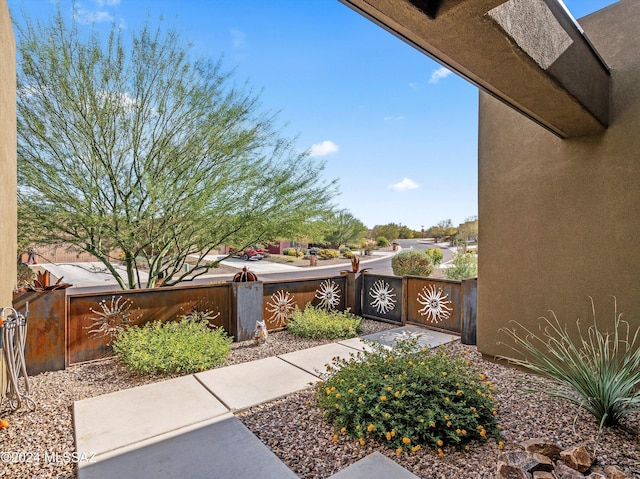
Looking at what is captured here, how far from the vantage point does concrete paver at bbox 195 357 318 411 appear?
3.39m

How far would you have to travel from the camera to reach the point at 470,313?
17.8 feet

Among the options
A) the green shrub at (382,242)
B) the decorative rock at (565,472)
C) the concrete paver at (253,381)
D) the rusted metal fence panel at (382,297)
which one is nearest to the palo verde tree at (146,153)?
the rusted metal fence panel at (382,297)

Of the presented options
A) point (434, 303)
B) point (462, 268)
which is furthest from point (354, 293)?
point (462, 268)

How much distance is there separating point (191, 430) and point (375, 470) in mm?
1551

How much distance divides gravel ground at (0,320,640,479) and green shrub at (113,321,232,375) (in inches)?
11.3

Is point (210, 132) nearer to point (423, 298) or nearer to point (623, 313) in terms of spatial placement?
point (423, 298)

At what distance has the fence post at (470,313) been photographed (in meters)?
5.40

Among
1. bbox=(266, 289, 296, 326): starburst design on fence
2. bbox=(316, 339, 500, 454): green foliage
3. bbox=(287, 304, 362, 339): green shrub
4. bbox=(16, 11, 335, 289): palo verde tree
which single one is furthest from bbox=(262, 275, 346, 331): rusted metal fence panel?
bbox=(316, 339, 500, 454): green foliage

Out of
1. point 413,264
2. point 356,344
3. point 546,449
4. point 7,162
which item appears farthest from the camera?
point 413,264

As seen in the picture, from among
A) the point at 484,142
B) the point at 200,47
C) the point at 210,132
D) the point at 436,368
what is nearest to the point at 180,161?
the point at 210,132

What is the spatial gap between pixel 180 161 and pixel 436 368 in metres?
5.47

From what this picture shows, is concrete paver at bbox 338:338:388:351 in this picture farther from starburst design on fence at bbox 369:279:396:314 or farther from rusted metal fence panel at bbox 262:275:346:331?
starburst design on fence at bbox 369:279:396:314

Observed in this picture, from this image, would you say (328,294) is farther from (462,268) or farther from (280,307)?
(462,268)

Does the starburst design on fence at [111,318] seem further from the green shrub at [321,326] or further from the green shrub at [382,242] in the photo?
the green shrub at [382,242]
